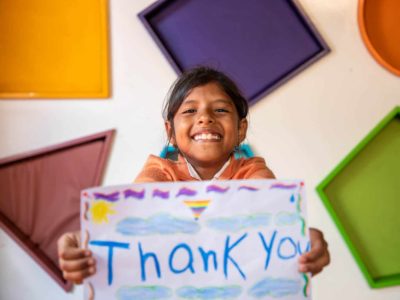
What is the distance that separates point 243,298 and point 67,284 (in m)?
0.82

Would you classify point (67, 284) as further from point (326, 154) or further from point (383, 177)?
point (383, 177)

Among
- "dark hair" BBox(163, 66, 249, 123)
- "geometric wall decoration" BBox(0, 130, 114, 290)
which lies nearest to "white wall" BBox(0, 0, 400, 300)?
"geometric wall decoration" BBox(0, 130, 114, 290)

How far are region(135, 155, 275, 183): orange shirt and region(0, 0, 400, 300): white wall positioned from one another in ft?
1.56

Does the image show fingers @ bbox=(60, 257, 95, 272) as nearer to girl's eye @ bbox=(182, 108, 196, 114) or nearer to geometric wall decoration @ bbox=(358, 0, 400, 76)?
girl's eye @ bbox=(182, 108, 196, 114)

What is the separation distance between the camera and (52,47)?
3.85ft

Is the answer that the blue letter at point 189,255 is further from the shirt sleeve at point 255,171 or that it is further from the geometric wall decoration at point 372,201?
the geometric wall decoration at point 372,201

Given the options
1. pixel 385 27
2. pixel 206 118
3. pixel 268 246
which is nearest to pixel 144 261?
Answer: pixel 268 246

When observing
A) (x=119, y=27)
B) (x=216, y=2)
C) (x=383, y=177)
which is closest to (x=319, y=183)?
(x=383, y=177)

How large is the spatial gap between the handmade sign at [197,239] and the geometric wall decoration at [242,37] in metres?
0.72

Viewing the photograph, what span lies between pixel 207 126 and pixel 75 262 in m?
0.29

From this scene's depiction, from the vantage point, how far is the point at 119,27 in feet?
3.84

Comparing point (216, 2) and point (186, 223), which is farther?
point (216, 2)

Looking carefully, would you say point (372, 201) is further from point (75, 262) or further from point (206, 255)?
point (75, 262)

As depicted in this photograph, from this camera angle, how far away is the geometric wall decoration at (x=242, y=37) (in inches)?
46.0
